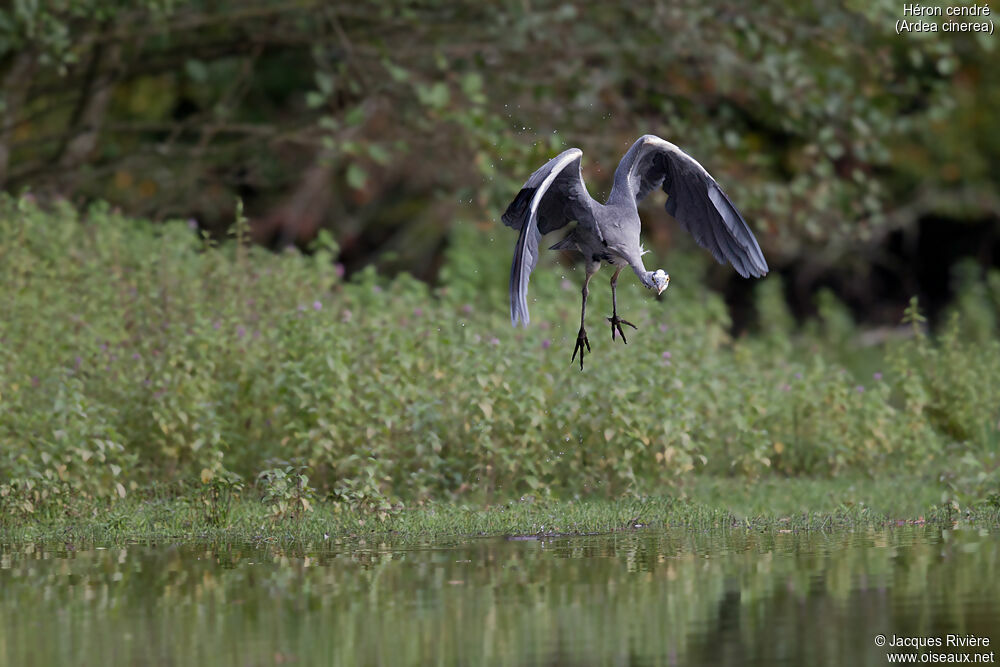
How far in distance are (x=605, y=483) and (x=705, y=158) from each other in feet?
20.1

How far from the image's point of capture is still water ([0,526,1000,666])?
5.41m

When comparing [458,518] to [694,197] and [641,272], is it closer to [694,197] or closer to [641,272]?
[641,272]

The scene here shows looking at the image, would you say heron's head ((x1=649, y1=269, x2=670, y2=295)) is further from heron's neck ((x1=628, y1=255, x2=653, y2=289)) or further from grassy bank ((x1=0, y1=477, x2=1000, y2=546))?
grassy bank ((x1=0, y1=477, x2=1000, y2=546))

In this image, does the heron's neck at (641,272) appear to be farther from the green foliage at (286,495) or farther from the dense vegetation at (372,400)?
the green foliage at (286,495)

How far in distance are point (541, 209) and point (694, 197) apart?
2.99 feet

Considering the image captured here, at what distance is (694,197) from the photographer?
8312 millimetres

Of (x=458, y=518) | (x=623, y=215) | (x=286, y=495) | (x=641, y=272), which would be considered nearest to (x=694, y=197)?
(x=623, y=215)

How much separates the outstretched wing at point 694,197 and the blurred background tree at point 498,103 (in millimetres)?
5073

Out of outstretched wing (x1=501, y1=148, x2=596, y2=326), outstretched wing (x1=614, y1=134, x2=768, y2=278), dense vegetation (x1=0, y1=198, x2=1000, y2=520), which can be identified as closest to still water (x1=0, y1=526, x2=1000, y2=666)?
dense vegetation (x1=0, y1=198, x2=1000, y2=520)

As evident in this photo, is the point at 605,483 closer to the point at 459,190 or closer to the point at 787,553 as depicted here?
the point at 787,553

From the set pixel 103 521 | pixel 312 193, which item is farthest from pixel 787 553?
pixel 312 193

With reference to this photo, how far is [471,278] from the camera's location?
47.4 feet

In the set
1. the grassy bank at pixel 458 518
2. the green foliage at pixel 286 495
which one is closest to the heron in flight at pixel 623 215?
the grassy bank at pixel 458 518

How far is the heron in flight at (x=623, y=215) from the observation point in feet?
24.1
